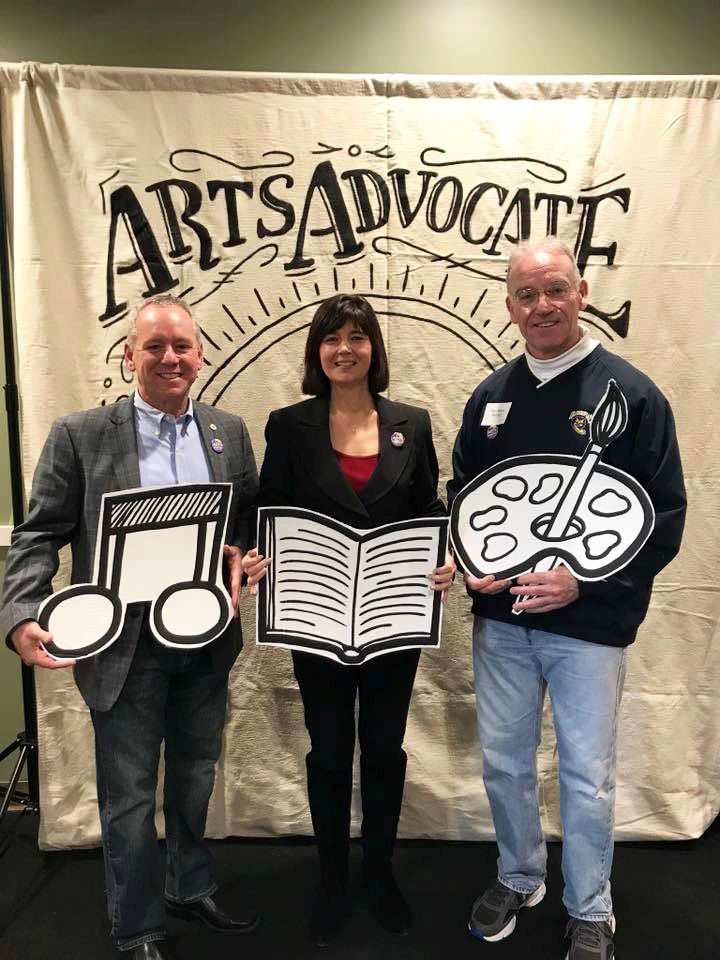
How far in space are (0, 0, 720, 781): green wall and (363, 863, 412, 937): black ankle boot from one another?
2.57m

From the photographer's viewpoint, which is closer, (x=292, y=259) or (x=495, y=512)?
(x=495, y=512)

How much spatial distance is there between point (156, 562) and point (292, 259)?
1.21m

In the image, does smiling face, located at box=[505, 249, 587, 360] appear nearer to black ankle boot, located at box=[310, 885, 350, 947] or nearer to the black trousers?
the black trousers

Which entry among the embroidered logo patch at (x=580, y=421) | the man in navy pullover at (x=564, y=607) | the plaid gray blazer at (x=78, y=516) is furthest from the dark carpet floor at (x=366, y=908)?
the embroidered logo patch at (x=580, y=421)

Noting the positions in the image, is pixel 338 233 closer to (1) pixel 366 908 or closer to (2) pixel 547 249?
(2) pixel 547 249

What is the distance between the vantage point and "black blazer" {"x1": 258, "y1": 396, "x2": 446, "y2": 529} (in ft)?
6.20

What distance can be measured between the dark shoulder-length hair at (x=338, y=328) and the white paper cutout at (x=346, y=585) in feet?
1.28

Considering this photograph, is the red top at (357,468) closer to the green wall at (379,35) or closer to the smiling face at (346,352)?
the smiling face at (346,352)

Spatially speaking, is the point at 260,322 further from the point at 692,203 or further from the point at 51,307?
the point at 692,203

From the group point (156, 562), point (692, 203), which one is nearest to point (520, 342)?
point (692, 203)

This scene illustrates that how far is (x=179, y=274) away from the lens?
8.01ft

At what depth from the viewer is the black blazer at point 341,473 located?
74.4 inches

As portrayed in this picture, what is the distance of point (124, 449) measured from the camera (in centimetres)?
178

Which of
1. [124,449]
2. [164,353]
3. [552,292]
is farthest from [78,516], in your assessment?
[552,292]
